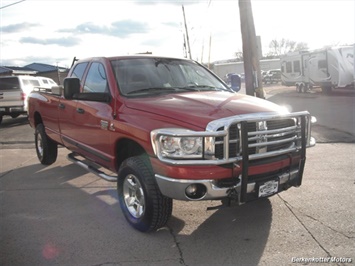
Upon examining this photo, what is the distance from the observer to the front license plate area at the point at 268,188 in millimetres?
3617

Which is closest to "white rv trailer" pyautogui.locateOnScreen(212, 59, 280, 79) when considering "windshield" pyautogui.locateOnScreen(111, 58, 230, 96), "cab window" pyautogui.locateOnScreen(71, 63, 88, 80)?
"cab window" pyautogui.locateOnScreen(71, 63, 88, 80)

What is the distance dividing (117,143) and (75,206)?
122 centimetres

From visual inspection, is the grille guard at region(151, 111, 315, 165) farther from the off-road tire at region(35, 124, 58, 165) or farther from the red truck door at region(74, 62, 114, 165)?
the off-road tire at region(35, 124, 58, 165)

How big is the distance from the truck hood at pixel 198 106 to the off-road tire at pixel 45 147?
353 centimetres

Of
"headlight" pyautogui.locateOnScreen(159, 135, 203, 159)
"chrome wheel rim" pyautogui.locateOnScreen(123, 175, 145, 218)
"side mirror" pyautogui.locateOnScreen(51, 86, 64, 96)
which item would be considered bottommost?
"chrome wheel rim" pyautogui.locateOnScreen(123, 175, 145, 218)

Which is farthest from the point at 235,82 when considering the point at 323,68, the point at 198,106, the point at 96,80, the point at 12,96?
the point at 323,68

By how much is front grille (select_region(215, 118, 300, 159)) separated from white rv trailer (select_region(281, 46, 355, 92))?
19.6m

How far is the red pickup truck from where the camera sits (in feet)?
11.1

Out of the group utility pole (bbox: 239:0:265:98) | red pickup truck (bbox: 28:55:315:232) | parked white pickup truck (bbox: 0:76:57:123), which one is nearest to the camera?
red pickup truck (bbox: 28:55:315:232)

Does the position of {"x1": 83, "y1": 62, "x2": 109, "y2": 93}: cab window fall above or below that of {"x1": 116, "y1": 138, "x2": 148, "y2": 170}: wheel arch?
above

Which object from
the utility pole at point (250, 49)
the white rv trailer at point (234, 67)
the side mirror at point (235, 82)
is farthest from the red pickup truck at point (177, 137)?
the white rv trailer at point (234, 67)

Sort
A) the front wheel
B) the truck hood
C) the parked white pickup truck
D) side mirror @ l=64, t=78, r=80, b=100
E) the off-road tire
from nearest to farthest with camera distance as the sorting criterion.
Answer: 1. the truck hood
2. the front wheel
3. side mirror @ l=64, t=78, r=80, b=100
4. the off-road tire
5. the parked white pickup truck

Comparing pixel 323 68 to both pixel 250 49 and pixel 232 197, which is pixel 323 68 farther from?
pixel 232 197

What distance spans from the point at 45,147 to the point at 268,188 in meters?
4.89
